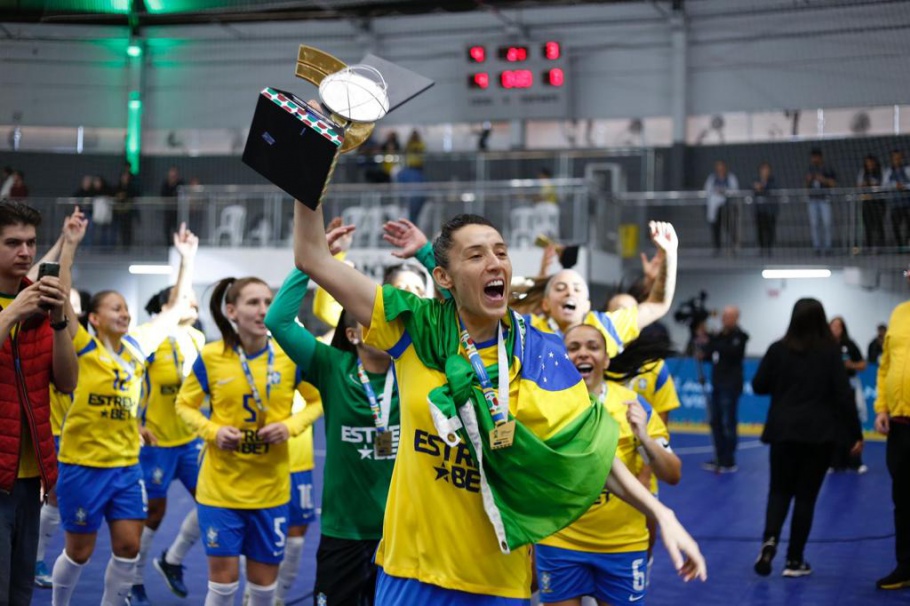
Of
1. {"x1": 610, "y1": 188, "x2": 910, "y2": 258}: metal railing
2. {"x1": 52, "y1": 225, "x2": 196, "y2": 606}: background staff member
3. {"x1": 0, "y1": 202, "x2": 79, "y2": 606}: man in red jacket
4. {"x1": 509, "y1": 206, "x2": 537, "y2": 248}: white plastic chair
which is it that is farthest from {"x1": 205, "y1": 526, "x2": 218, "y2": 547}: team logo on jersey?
{"x1": 610, "y1": 188, "x2": 910, "y2": 258}: metal railing

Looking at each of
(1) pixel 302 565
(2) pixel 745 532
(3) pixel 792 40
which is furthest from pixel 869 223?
(1) pixel 302 565

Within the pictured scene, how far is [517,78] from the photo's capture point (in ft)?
78.0

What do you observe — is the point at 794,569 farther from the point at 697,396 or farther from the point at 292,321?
the point at 697,396

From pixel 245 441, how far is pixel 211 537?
21.1 inches

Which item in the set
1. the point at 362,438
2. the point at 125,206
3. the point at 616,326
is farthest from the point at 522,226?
the point at 362,438

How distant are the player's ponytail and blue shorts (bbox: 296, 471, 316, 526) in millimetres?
1721

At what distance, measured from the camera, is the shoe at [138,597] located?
7.61 metres

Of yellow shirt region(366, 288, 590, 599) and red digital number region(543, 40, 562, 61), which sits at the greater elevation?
red digital number region(543, 40, 562, 61)

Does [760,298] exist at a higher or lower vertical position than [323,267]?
higher

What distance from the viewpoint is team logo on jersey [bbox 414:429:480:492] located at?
3385 millimetres

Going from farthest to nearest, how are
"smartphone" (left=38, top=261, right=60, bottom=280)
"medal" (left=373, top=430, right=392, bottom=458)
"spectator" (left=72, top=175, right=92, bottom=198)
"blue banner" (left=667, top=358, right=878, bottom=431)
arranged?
"spectator" (left=72, top=175, right=92, bottom=198) < "blue banner" (left=667, top=358, right=878, bottom=431) < "medal" (left=373, top=430, right=392, bottom=458) < "smartphone" (left=38, top=261, right=60, bottom=280)

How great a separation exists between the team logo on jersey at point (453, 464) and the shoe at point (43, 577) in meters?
5.54

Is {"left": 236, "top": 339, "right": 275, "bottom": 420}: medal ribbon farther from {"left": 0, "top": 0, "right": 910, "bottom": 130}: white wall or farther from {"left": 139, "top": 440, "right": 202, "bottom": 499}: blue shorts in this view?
{"left": 0, "top": 0, "right": 910, "bottom": 130}: white wall

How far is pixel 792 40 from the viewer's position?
920 inches
